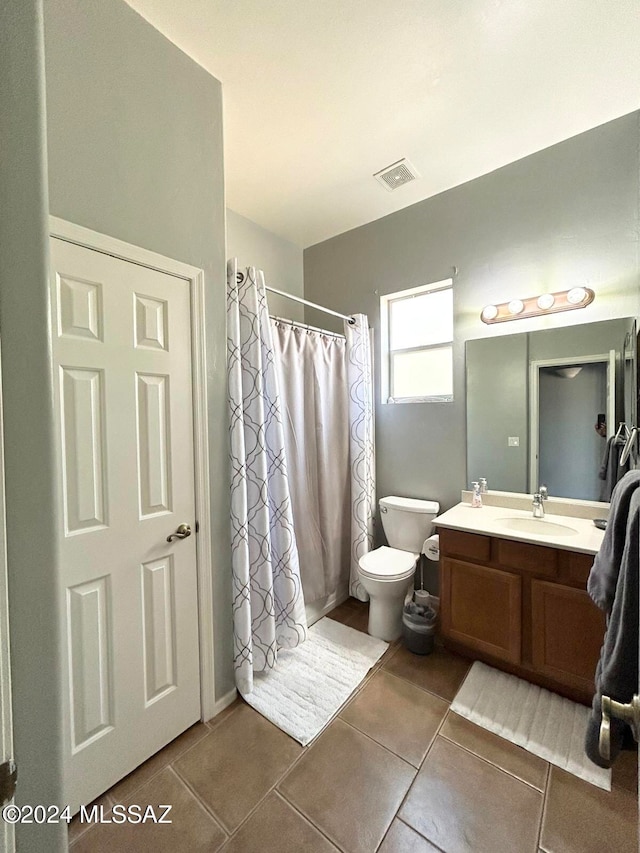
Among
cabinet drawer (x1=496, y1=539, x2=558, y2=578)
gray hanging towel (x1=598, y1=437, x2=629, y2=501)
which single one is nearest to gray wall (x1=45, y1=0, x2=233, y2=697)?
cabinet drawer (x1=496, y1=539, x2=558, y2=578)

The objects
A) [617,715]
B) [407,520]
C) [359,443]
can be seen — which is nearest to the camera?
[617,715]

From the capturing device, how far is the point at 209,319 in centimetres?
155

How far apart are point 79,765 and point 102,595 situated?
0.56m

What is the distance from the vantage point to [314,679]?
177 cm

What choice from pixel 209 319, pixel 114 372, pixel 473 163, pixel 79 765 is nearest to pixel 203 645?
pixel 79 765

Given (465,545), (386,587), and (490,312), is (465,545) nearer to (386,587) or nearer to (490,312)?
(386,587)

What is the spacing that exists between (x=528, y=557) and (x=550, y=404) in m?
0.89

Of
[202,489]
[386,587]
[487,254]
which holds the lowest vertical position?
[386,587]

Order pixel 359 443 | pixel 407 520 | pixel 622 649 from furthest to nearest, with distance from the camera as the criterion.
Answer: pixel 359 443
pixel 407 520
pixel 622 649

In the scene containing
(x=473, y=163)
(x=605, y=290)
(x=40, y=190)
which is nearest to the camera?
(x=40, y=190)

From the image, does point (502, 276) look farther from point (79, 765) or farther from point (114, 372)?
point (79, 765)

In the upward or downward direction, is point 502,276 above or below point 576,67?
below

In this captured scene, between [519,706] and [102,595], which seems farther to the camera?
[519,706]

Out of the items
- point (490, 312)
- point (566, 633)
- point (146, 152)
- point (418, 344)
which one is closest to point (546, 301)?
point (490, 312)
